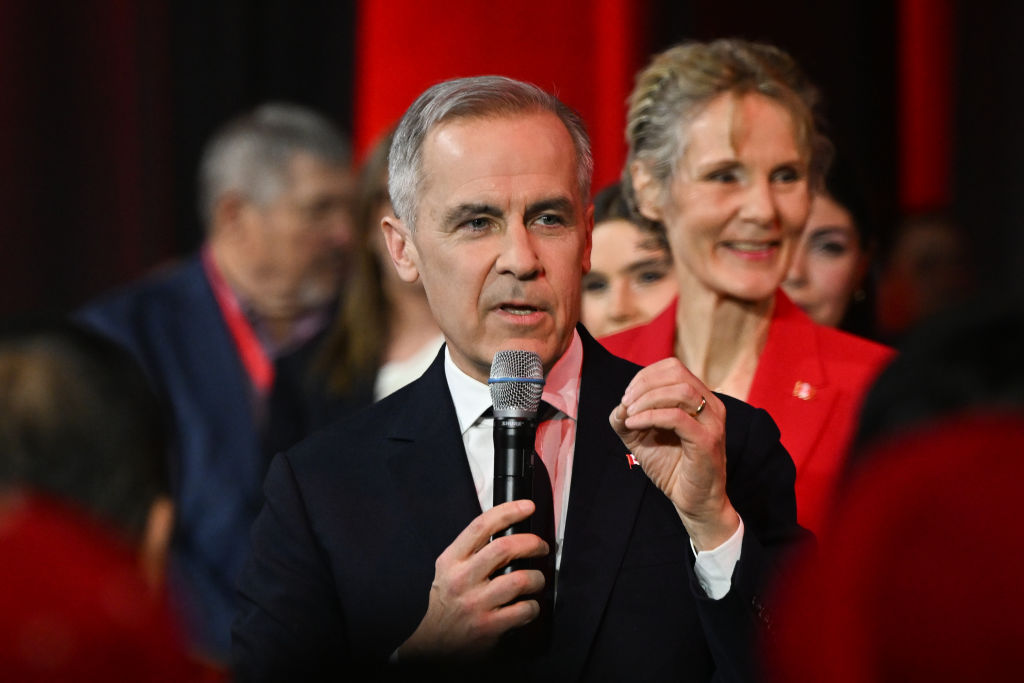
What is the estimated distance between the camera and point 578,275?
1.92 metres

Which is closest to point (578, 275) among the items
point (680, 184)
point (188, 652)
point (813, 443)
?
point (813, 443)

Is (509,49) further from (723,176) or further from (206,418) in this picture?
(723,176)

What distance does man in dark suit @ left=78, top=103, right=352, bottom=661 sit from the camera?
346 centimetres

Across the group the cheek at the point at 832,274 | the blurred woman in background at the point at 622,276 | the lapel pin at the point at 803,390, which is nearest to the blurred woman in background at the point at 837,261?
the cheek at the point at 832,274

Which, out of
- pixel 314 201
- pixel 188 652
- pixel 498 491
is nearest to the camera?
pixel 188 652

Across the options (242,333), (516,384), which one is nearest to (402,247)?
(516,384)

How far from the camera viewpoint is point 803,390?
7.59ft

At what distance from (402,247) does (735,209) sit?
0.75 meters

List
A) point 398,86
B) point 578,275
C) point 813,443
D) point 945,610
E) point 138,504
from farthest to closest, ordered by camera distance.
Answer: point 398,86, point 813,443, point 578,275, point 138,504, point 945,610

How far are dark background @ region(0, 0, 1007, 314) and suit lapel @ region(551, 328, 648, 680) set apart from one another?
10.3ft

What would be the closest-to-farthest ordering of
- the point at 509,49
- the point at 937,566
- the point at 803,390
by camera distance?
the point at 937,566, the point at 803,390, the point at 509,49

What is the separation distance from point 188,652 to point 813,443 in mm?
1329

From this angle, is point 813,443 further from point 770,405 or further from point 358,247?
point 358,247

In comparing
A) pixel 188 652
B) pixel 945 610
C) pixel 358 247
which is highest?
pixel 945 610
